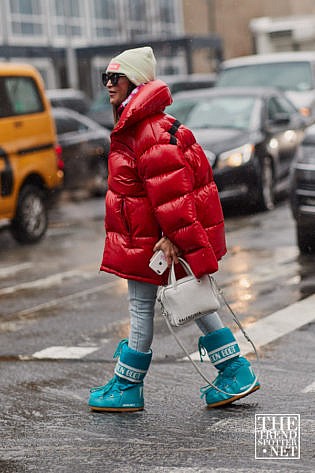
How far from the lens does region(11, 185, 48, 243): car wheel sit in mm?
14320

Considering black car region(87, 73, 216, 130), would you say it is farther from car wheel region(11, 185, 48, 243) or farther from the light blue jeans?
the light blue jeans

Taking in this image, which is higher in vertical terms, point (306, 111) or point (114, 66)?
point (114, 66)

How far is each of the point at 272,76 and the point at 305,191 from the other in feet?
38.7

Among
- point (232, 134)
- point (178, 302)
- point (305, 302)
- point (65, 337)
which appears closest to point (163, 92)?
point (178, 302)

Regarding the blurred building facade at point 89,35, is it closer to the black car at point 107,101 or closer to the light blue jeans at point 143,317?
the black car at point 107,101

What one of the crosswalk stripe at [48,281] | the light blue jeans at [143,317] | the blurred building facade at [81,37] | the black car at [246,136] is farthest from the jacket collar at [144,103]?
the blurred building facade at [81,37]

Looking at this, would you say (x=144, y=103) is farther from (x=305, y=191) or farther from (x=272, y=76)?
(x=272, y=76)

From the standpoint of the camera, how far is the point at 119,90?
5.89 meters

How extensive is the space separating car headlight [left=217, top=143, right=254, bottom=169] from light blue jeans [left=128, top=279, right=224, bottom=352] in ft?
31.3

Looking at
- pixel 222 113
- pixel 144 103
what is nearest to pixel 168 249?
pixel 144 103

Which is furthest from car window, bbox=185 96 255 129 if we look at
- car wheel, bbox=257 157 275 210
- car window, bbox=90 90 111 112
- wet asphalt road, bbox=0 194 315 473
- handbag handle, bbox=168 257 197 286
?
handbag handle, bbox=168 257 197 286

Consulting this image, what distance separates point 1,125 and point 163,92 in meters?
8.03

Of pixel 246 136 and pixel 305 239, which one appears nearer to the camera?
pixel 305 239

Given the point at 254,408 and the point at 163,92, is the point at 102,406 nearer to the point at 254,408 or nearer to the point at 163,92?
the point at 254,408
